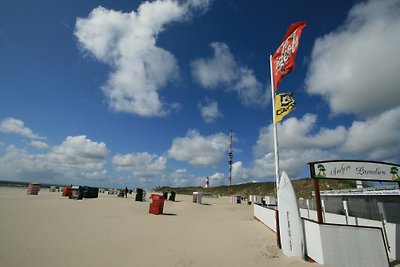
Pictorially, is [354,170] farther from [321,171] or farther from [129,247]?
[129,247]

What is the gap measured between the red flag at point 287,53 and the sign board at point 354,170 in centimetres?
566

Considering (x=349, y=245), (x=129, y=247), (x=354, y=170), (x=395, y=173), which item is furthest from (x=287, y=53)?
(x=129, y=247)

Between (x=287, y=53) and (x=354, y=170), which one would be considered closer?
(x=354, y=170)

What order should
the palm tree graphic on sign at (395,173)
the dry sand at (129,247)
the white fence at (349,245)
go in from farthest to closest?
the palm tree graphic on sign at (395,173)
the dry sand at (129,247)
the white fence at (349,245)

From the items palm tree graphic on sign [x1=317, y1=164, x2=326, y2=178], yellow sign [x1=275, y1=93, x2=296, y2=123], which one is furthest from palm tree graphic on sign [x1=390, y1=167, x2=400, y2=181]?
yellow sign [x1=275, y1=93, x2=296, y2=123]

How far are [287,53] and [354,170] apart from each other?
6777mm

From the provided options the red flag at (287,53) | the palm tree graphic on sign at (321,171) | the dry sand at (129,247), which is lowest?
the dry sand at (129,247)

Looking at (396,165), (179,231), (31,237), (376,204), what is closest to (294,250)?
(376,204)

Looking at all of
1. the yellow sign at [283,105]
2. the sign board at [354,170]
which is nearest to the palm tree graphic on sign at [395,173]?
the sign board at [354,170]

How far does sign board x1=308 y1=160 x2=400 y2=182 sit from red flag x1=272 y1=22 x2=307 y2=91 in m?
5.66

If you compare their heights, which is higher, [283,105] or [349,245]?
[283,105]

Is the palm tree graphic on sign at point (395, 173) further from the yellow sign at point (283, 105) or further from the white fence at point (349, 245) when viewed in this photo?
the yellow sign at point (283, 105)

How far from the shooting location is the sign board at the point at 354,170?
8719 millimetres

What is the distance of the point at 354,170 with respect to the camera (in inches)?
350
